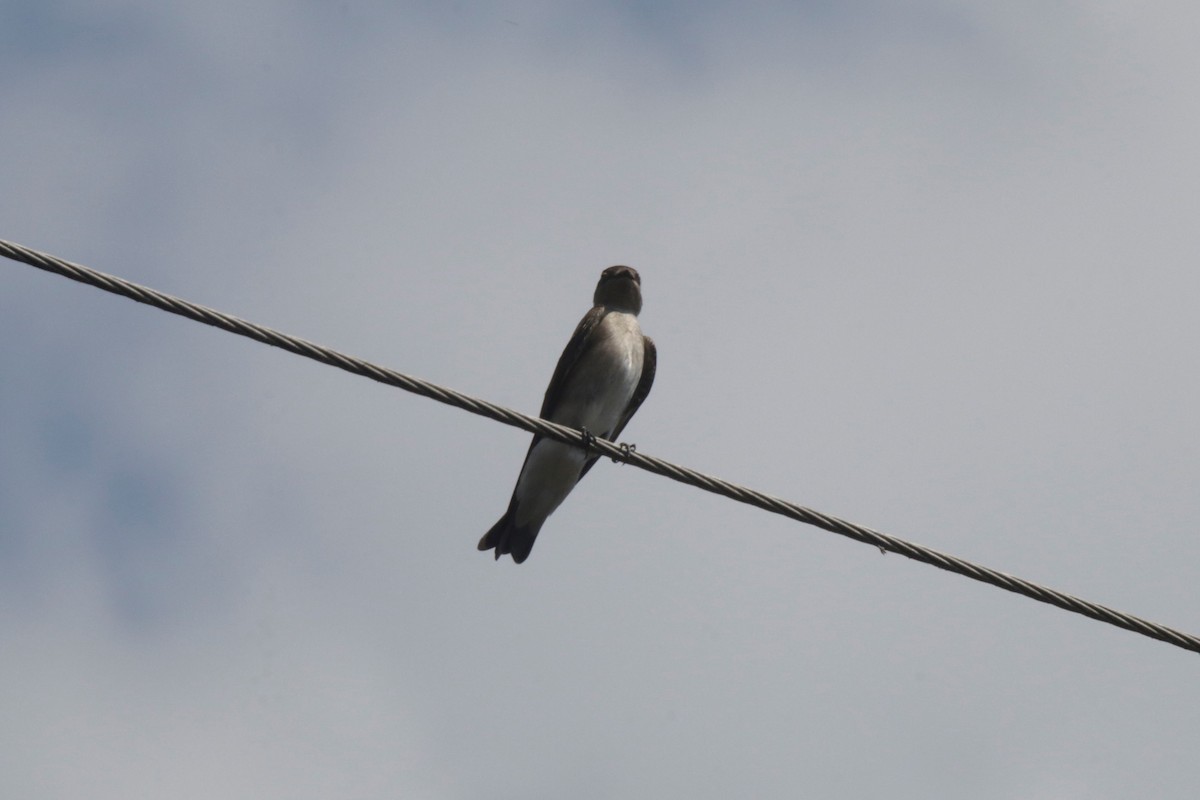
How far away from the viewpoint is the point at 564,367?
34.6 feet

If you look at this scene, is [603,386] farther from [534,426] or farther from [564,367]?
[534,426]

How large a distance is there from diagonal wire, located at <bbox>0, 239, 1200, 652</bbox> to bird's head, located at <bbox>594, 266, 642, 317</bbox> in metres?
5.15

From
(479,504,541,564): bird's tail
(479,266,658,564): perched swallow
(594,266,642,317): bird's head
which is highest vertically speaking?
(594,266,642,317): bird's head

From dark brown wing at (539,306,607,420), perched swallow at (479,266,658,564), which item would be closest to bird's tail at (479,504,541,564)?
perched swallow at (479,266,658,564)

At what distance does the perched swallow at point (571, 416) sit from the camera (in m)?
10.3

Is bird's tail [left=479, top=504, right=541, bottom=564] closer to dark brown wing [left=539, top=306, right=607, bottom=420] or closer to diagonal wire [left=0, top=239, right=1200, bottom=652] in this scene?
dark brown wing [left=539, top=306, right=607, bottom=420]

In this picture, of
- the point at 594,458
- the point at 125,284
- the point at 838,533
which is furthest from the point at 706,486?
the point at 594,458

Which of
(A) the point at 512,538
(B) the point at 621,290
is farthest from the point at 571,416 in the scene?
(B) the point at 621,290

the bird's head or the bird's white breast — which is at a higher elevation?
the bird's head

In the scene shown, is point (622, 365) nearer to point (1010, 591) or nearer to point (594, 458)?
point (594, 458)

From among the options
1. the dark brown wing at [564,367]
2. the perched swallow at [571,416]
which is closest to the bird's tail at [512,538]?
the perched swallow at [571,416]

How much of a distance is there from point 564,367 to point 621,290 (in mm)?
1012

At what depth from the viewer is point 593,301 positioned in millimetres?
11492

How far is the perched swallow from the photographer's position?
1027cm
